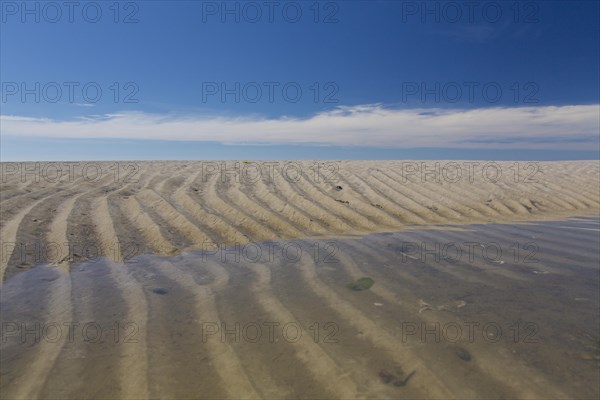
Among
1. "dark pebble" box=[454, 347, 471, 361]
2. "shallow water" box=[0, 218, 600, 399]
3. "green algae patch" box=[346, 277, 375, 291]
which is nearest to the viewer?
"shallow water" box=[0, 218, 600, 399]

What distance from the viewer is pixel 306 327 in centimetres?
254

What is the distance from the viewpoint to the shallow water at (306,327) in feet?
6.36

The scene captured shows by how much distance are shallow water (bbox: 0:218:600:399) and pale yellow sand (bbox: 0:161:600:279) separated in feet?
2.65

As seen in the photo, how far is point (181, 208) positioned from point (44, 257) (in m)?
2.26

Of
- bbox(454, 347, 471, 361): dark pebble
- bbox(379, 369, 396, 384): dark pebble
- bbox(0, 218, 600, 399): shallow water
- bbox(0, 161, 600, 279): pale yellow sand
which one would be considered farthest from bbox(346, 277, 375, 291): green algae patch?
bbox(0, 161, 600, 279): pale yellow sand

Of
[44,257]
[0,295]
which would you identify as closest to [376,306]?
[0,295]

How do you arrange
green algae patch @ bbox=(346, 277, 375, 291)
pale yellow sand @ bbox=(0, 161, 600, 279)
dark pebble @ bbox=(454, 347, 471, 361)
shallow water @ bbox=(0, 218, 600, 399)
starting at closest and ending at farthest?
shallow water @ bbox=(0, 218, 600, 399)
dark pebble @ bbox=(454, 347, 471, 361)
green algae patch @ bbox=(346, 277, 375, 291)
pale yellow sand @ bbox=(0, 161, 600, 279)

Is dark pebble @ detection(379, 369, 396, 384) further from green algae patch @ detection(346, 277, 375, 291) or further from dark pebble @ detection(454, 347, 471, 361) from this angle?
green algae patch @ detection(346, 277, 375, 291)

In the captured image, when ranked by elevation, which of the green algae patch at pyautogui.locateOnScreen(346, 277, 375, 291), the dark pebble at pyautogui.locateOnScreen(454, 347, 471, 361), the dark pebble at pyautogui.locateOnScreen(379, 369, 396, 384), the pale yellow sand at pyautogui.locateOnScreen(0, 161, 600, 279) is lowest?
the dark pebble at pyautogui.locateOnScreen(379, 369, 396, 384)

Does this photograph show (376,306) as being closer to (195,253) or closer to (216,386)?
(216,386)

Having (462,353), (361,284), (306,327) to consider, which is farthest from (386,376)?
(361,284)

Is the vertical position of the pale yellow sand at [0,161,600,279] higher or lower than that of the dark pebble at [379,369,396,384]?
higher

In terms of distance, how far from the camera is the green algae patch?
129 inches

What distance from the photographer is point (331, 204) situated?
6832 mm
